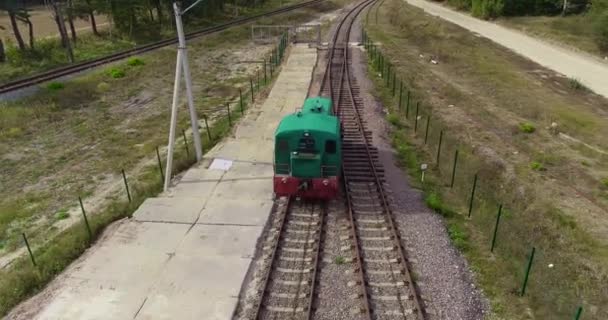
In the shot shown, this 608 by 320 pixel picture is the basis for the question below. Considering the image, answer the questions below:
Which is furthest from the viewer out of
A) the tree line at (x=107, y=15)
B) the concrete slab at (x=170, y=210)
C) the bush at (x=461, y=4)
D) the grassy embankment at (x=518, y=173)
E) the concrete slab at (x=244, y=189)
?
the bush at (x=461, y=4)

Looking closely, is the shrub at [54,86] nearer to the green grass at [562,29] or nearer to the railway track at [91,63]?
the railway track at [91,63]

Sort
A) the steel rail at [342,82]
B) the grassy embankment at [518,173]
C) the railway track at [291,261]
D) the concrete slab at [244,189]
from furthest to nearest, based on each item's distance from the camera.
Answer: the concrete slab at [244,189] → the grassy embankment at [518,173] → the steel rail at [342,82] → the railway track at [291,261]

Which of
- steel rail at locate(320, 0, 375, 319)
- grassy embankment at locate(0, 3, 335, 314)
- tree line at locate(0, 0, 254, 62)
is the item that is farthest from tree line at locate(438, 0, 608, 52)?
grassy embankment at locate(0, 3, 335, 314)

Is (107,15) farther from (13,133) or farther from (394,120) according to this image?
(394,120)

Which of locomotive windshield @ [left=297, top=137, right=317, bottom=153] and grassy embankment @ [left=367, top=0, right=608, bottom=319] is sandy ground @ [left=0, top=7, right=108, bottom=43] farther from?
locomotive windshield @ [left=297, top=137, right=317, bottom=153]

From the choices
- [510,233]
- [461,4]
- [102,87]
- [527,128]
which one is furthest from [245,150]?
[461,4]

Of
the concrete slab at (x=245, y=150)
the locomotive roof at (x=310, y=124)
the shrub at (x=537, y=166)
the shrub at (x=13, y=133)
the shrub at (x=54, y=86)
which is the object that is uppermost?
the locomotive roof at (x=310, y=124)

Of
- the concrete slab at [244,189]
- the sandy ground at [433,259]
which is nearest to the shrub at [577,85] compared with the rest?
the sandy ground at [433,259]
